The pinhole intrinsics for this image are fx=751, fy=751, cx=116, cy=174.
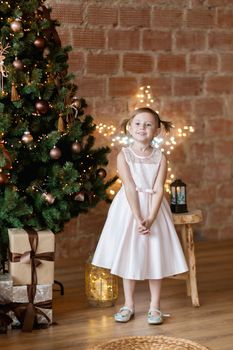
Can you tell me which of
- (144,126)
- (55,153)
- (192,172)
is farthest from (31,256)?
(192,172)

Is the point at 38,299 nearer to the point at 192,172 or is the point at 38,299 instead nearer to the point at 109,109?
the point at 109,109

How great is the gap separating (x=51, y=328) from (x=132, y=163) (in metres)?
0.93

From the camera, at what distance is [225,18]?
5867 mm

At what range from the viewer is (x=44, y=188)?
388 centimetres

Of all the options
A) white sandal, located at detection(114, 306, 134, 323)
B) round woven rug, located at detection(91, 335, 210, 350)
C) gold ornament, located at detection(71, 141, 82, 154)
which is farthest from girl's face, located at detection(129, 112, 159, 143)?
round woven rug, located at detection(91, 335, 210, 350)

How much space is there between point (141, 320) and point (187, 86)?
239 cm

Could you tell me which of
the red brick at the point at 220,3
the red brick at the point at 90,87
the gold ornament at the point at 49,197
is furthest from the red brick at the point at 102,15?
the gold ornament at the point at 49,197

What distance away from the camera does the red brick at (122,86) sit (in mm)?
5480

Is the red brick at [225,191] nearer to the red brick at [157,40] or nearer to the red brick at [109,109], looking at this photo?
the red brick at [109,109]

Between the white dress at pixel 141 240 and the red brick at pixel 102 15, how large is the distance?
175 centimetres

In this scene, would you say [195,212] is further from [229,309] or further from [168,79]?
[168,79]

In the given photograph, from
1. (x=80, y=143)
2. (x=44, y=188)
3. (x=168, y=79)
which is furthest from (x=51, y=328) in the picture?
(x=168, y=79)

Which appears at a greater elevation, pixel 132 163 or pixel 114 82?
pixel 114 82

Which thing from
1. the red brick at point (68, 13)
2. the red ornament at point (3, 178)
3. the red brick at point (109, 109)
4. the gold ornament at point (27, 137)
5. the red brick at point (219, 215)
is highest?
the red brick at point (68, 13)
